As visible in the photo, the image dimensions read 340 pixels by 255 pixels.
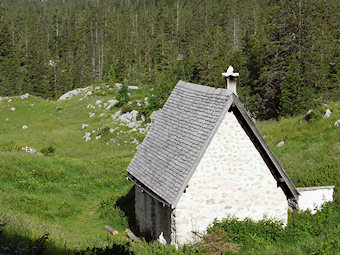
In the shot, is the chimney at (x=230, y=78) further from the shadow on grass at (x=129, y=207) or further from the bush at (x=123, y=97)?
the bush at (x=123, y=97)

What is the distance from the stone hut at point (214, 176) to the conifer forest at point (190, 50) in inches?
838

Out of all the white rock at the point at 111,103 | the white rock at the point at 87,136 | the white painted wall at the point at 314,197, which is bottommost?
the white rock at the point at 111,103

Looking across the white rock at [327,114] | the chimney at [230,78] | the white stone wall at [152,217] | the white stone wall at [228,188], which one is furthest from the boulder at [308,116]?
the white stone wall at [152,217]

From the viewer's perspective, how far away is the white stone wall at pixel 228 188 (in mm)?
12453

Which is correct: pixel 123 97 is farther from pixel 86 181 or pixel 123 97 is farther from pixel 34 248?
pixel 34 248

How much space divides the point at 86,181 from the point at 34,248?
46.6 feet

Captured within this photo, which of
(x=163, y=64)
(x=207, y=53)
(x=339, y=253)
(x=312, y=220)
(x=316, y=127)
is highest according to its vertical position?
(x=339, y=253)

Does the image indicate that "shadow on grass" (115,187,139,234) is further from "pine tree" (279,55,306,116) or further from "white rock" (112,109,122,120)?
"white rock" (112,109,122,120)

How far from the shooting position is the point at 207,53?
49281 millimetres

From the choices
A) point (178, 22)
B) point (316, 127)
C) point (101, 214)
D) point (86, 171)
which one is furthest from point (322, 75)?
point (178, 22)

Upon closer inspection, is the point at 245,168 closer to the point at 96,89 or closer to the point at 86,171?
the point at 86,171

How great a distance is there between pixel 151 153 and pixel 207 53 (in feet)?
119

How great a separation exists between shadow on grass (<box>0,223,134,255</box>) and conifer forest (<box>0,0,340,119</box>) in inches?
1053

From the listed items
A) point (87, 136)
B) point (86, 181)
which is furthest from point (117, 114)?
point (86, 181)
